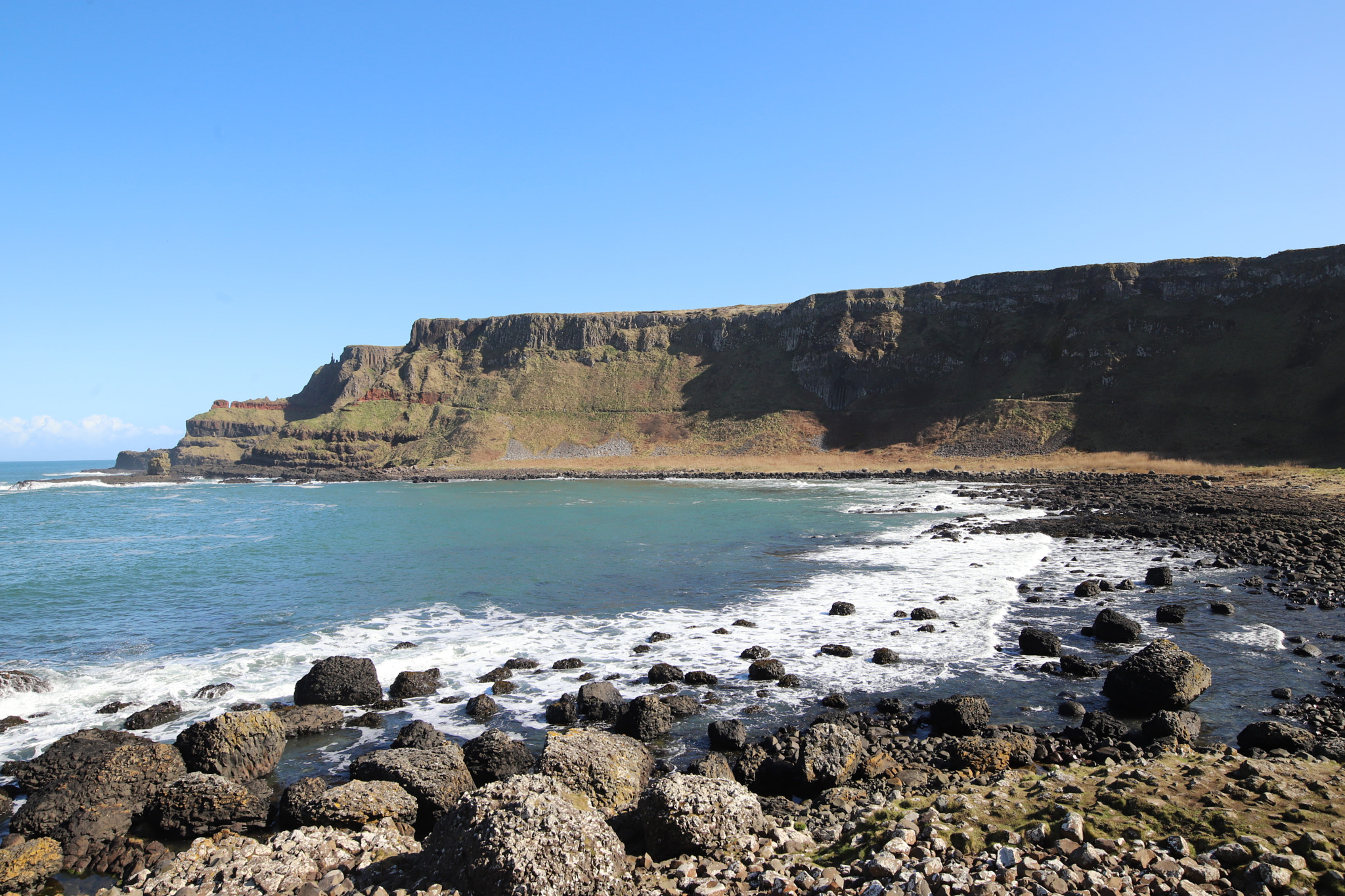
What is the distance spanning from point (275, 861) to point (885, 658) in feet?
37.7

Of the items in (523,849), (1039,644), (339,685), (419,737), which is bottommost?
(1039,644)

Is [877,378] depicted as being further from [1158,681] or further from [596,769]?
[596,769]

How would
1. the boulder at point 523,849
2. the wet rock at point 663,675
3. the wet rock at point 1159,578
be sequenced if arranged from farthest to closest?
the wet rock at point 1159,578 → the wet rock at point 663,675 → the boulder at point 523,849

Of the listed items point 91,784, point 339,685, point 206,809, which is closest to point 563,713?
point 339,685

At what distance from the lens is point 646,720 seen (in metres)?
11.6

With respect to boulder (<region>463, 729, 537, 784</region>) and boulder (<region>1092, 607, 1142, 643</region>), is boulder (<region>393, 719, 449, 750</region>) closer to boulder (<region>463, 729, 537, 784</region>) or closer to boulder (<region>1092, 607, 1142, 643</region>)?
boulder (<region>463, 729, 537, 784</region>)

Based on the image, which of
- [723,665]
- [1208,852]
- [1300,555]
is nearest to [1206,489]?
[1300,555]

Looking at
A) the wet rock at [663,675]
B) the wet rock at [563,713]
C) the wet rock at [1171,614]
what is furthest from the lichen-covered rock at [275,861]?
the wet rock at [1171,614]

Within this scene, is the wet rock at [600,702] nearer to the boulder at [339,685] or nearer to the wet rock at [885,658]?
the boulder at [339,685]

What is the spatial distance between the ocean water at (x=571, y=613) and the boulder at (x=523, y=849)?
195 inches

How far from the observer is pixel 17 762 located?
10180 mm

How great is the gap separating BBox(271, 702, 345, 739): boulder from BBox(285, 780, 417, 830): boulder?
3343 mm

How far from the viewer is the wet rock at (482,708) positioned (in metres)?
12.6

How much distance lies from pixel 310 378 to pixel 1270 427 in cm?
14978
